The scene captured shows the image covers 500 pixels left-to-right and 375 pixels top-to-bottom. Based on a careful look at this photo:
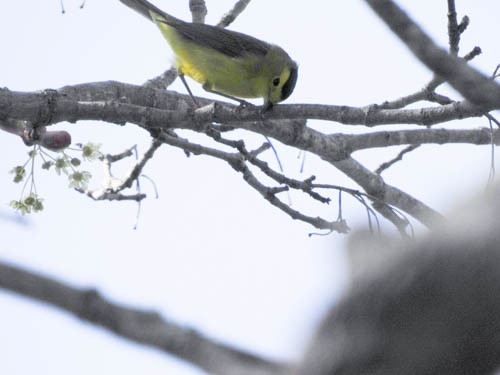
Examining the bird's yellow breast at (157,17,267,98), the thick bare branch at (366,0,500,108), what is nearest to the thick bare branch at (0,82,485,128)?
the thick bare branch at (366,0,500,108)

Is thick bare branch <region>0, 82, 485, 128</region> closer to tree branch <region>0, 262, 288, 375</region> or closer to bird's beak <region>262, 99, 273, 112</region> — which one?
bird's beak <region>262, 99, 273, 112</region>

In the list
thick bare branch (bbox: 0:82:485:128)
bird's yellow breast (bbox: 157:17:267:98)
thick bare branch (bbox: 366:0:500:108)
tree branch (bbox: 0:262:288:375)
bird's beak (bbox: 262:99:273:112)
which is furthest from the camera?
bird's yellow breast (bbox: 157:17:267:98)

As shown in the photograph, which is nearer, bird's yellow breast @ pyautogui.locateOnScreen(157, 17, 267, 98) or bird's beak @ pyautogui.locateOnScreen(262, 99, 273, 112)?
bird's beak @ pyautogui.locateOnScreen(262, 99, 273, 112)

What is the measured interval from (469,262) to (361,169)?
15.9 feet

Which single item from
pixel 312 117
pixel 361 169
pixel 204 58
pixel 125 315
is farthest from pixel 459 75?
pixel 204 58

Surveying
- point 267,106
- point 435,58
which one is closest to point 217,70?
point 267,106

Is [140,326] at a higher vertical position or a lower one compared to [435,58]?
lower

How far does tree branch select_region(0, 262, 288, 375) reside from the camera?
4.41 feet

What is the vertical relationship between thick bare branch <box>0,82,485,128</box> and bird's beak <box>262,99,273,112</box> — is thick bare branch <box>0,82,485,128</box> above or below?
below

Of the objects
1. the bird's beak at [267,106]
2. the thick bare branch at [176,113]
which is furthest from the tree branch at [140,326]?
the bird's beak at [267,106]

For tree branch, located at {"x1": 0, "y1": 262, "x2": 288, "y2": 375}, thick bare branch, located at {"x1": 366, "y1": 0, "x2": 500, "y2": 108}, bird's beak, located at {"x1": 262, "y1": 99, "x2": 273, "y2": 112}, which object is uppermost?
bird's beak, located at {"x1": 262, "y1": 99, "x2": 273, "y2": 112}

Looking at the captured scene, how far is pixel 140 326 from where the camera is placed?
1.42m

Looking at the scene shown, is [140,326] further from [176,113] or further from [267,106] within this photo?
[267,106]

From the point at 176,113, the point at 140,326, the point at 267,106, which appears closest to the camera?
the point at 140,326
